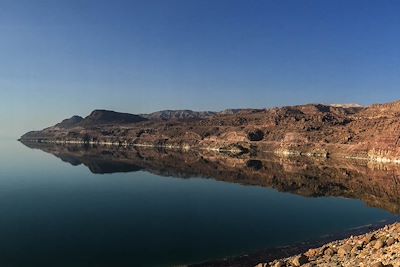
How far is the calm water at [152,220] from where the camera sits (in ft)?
94.7

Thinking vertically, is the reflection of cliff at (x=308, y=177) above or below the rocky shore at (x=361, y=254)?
below

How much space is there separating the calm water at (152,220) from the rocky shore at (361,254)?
8140 mm

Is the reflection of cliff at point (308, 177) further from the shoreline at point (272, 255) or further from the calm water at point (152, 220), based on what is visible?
the shoreline at point (272, 255)

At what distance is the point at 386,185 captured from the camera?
6469 cm

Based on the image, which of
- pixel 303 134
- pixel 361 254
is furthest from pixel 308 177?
pixel 303 134

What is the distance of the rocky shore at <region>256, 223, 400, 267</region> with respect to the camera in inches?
664

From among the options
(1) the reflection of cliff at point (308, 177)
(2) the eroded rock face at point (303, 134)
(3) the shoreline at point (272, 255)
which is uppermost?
(2) the eroded rock face at point (303, 134)

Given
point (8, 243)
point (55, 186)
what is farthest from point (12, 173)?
point (8, 243)

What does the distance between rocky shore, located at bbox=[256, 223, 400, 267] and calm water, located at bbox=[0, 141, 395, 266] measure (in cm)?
814

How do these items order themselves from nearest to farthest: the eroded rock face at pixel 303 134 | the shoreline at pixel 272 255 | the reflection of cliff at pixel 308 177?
the shoreline at pixel 272 255 < the reflection of cliff at pixel 308 177 < the eroded rock face at pixel 303 134

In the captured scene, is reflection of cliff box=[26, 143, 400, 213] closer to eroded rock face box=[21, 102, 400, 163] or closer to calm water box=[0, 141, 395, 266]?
calm water box=[0, 141, 395, 266]

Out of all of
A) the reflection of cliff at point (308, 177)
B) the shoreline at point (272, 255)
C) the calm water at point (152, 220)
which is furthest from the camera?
the reflection of cliff at point (308, 177)

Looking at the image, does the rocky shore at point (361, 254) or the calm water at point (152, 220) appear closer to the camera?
the rocky shore at point (361, 254)

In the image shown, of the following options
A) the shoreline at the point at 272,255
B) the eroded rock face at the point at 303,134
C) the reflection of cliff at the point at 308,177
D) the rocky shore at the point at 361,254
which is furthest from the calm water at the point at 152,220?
the eroded rock face at the point at 303,134
